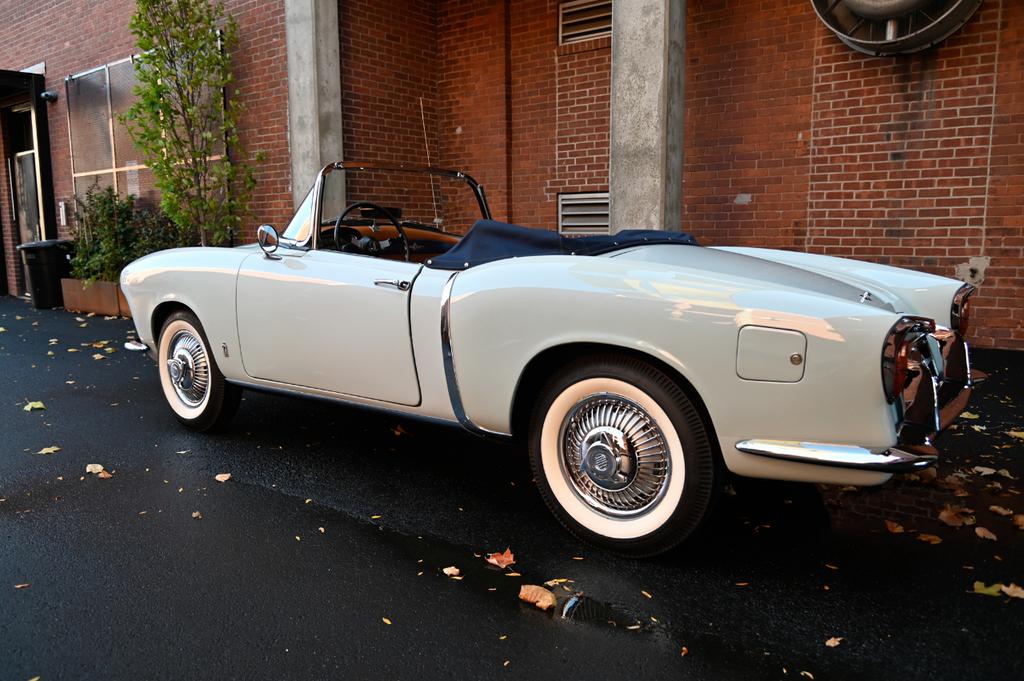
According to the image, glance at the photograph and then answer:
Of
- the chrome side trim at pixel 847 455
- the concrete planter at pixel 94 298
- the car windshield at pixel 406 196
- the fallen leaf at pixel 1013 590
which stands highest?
the car windshield at pixel 406 196

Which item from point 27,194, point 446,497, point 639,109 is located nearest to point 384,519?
point 446,497

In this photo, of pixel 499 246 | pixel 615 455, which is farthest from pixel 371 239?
pixel 615 455

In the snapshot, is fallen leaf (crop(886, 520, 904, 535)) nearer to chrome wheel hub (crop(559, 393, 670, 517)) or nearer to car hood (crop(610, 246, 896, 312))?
car hood (crop(610, 246, 896, 312))

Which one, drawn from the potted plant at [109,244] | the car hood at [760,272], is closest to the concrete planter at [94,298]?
the potted plant at [109,244]

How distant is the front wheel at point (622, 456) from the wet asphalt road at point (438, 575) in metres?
0.14

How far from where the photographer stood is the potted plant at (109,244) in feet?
36.2

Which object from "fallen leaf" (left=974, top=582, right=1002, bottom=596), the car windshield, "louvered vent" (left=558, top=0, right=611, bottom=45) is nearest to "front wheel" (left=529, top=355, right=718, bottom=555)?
"fallen leaf" (left=974, top=582, right=1002, bottom=596)

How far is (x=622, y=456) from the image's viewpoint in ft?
9.43

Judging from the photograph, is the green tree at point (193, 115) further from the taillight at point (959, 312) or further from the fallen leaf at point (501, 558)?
the taillight at point (959, 312)

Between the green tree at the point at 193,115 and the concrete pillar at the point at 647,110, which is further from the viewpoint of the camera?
the green tree at the point at 193,115

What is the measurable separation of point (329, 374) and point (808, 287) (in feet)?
Answer: 7.24

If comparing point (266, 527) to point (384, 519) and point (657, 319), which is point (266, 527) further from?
point (657, 319)

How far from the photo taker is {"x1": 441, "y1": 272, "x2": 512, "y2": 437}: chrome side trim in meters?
3.22

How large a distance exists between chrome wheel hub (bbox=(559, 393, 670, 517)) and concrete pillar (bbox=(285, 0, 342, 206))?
686cm
